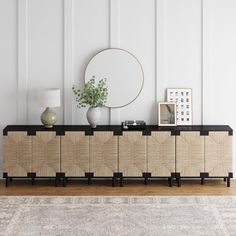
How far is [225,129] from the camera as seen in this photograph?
26.2 feet

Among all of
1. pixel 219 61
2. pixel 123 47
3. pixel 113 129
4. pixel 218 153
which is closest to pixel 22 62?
pixel 123 47

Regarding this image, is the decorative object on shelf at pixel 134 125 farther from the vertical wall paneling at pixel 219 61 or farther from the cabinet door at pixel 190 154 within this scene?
the vertical wall paneling at pixel 219 61

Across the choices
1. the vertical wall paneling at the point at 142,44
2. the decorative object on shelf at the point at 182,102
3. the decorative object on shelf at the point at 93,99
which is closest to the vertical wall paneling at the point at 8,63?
the decorative object on shelf at the point at 93,99

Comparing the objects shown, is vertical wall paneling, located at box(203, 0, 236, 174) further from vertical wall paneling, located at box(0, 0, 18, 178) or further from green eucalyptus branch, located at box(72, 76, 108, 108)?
vertical wall paneling, located at box(0, 0, 18, 178)

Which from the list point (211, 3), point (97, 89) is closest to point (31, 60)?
point (97, 89)

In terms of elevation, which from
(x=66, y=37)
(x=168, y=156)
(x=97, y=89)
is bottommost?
(x=168, y=156)

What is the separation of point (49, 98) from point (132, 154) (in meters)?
1.12

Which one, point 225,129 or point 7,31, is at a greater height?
point 7,31

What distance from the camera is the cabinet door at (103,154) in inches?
312

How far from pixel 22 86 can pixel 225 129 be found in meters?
2.39

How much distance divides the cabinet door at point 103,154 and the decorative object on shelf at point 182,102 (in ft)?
2.84

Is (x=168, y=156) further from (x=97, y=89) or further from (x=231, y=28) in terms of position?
(x=231, y=28)

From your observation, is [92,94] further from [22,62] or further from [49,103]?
[22,62]

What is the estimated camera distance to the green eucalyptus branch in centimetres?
803
